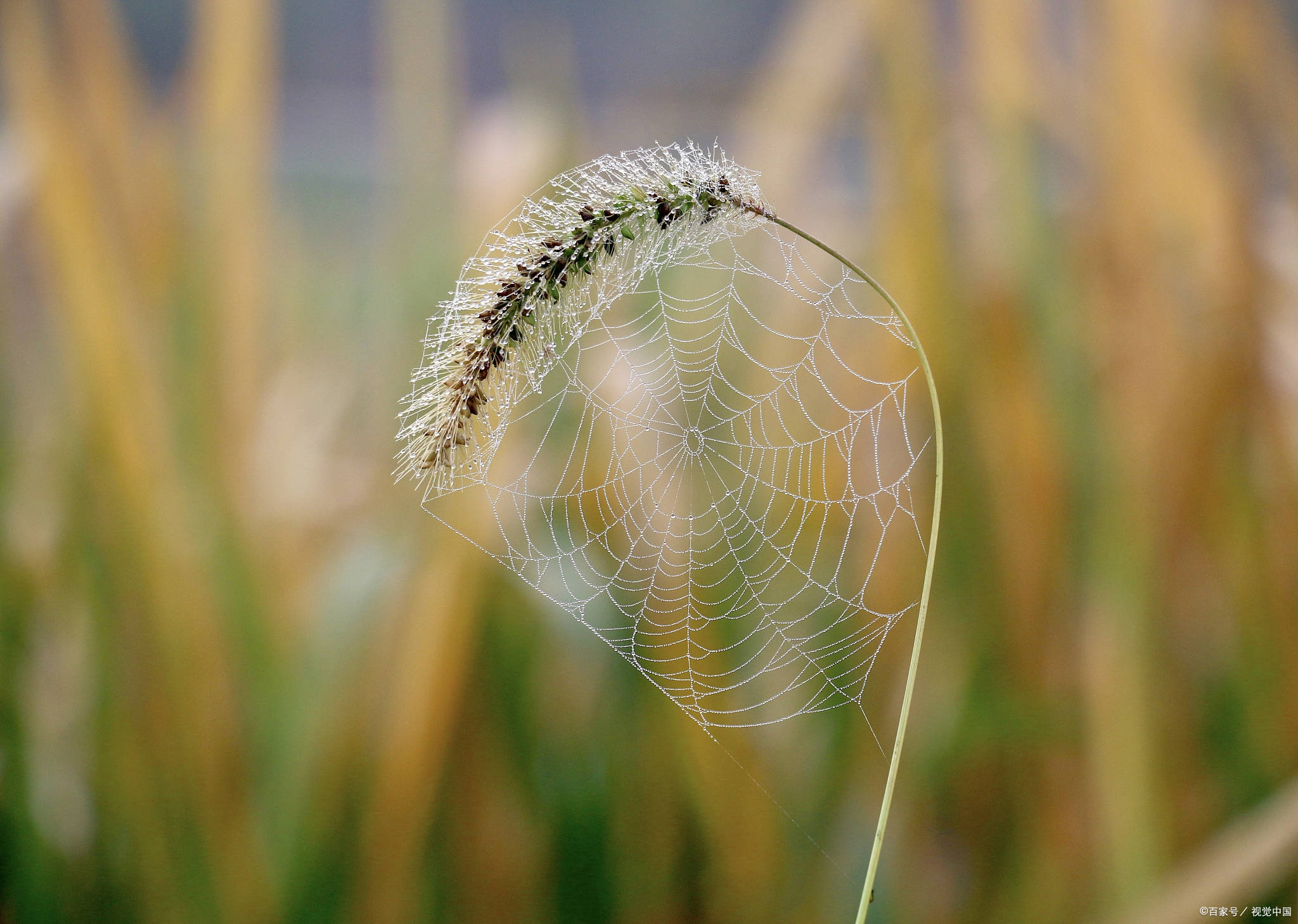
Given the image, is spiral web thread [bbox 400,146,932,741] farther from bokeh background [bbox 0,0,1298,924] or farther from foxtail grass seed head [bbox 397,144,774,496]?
foxtail grass seed head [bbox 397,144,774,496]

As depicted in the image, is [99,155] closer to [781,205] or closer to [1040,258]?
[781,205]

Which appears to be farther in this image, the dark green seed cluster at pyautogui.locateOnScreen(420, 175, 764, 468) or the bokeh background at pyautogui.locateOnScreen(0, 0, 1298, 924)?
the bokeh background at pyautogui.locateOnScreen(0, 0, 1298, 924)

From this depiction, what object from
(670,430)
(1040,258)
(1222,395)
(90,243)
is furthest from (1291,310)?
(90,243)

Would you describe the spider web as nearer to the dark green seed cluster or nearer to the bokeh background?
the bokeh background

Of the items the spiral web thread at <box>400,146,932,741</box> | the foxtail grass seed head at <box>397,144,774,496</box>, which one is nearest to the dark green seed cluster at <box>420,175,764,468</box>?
the foxtail grass seed head at <box>397,144,774,496</box>

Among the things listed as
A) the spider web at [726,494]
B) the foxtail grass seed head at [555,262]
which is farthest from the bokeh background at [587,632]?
the foxtail grass seed head at [555,262]
